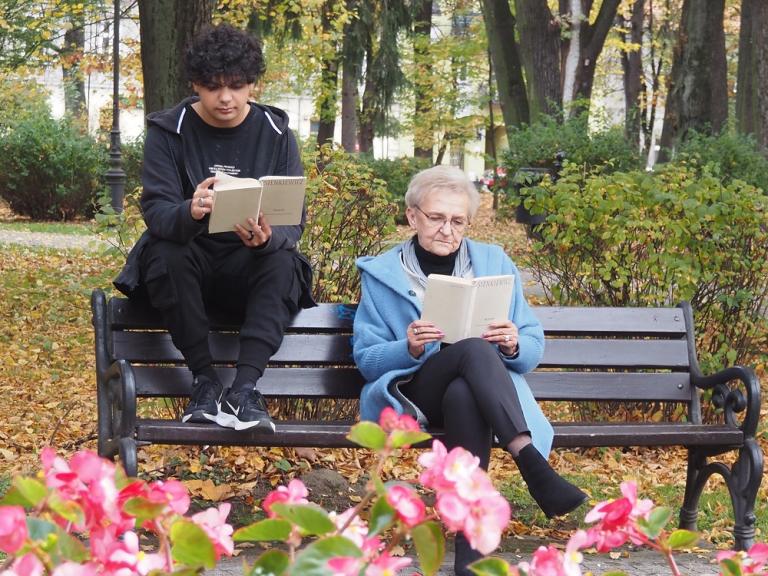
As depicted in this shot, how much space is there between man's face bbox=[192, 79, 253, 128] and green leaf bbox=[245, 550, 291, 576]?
3.27 meters

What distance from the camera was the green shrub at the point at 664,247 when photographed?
19.5 feet

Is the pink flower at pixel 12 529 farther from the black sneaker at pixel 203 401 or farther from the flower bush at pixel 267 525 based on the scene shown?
the black sneaker at pixel 203 401

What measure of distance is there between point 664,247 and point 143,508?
4.91 meters

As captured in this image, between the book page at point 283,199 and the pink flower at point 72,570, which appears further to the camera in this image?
the book page at point 283,199

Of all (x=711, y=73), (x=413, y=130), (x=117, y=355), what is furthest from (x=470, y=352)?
(x=413, y=130)

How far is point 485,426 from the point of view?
3.98 metres

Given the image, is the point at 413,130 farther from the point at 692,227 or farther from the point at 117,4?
the point at 692,227

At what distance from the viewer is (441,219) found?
4367mm

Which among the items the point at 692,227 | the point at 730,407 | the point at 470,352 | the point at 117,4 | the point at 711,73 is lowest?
the point at 730,407

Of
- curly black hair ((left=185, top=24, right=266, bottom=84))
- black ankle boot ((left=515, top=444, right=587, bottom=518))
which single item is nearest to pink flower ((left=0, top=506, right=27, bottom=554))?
black ankle boot ((left=515, top=444, right=587, bottom=518))

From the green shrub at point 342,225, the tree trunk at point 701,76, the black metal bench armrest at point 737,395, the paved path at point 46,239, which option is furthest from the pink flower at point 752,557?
the paved path at point 46,239

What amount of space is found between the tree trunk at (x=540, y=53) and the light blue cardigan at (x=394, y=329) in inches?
532

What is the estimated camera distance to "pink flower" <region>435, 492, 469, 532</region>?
127cm

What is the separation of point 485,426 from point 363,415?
57 centimetres
